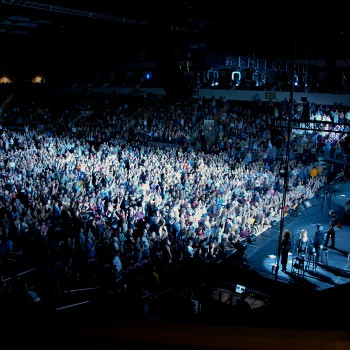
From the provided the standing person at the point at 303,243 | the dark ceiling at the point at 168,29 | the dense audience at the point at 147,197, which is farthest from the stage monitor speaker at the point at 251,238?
the dark ceiling at the point at 168,29

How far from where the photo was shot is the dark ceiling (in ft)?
47.6

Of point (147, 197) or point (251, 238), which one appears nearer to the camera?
point (251, 238)

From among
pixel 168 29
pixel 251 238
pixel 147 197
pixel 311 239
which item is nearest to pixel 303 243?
pixel 311 239

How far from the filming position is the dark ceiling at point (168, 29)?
14.5m

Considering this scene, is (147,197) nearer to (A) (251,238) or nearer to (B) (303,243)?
(A) (251,238)

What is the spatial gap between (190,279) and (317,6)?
9.88 metres

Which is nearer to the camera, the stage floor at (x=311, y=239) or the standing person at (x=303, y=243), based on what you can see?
the stage floor at (x=311, y=239)

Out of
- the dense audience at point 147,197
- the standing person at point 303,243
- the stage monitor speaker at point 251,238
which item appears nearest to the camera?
the dense audience at point 147,197

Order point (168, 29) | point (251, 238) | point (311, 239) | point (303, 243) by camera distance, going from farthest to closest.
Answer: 1. point (168, 29)
2. point (311, 239)
3. point (251, 238)
4. point (303, 243)

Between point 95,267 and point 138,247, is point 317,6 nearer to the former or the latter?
point 138,247

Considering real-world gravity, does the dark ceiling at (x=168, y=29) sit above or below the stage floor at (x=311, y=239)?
above

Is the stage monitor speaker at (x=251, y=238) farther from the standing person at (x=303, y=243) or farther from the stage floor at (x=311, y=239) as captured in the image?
the standing person at (x=303, y=243)

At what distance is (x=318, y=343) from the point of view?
848mm

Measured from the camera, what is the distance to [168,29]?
1520 cm
